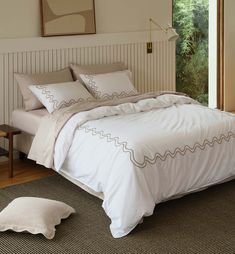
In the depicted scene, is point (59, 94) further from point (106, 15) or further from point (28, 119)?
point (106, 15)

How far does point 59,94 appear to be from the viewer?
14.1 feet

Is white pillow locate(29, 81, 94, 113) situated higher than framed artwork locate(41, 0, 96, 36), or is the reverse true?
framed artwork locate(41, 0, 96, 36)

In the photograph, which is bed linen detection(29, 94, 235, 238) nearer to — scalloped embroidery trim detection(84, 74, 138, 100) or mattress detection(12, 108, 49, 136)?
mattress detection(12, 108, 49, 136)

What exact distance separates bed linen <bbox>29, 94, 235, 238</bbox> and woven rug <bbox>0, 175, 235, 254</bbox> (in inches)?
4.7

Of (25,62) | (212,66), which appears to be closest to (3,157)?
(25,62)

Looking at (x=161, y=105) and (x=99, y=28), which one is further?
(x=99, y=28)

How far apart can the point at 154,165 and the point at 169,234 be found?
1.54 feet

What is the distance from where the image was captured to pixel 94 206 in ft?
11.5

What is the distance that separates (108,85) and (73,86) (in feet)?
1.33

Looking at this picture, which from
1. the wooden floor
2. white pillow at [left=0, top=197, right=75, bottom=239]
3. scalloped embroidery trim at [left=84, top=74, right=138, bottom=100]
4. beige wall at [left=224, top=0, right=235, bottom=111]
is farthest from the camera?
beige wall at [left=224, top=0, right=235, bottom=111]

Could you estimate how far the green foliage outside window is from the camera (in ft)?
20.6

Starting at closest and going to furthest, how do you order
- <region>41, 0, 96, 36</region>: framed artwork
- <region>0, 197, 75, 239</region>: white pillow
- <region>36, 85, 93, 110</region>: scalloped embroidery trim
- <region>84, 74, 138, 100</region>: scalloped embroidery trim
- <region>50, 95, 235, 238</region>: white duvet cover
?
1. <region>0, 197, 75, 239</region>: white pillow
2. <region>50, 95, 235, 238</region>: white duvet cover
3. <region>36, 85, 93, 110</region>: scalloped embroidery trim
4. <region>84, 74, 138, 100</region>: scalloped embroidery trim
5. <region>41, 0, 96, 36</region>: framed artwork

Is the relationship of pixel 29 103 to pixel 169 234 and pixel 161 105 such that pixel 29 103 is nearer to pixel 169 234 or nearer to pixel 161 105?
pixel 161 105

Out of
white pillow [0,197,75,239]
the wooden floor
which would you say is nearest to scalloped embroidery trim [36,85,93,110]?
the wooden floor
